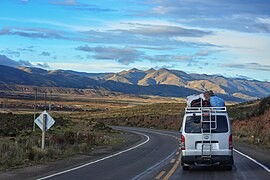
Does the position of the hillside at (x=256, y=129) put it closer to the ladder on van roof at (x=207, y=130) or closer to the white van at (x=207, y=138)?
the white van at (x=207, y=138)

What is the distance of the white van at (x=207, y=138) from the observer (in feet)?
49.1

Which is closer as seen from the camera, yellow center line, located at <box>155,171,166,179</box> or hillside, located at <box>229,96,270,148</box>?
yellow center line, located at <box>155,171,166,179</box>

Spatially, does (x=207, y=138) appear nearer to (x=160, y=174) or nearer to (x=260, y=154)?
(x=160, y=174)

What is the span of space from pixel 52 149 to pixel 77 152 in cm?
225

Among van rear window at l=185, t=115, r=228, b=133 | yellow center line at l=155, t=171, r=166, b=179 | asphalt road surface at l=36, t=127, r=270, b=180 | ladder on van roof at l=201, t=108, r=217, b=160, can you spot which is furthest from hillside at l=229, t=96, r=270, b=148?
yellow center line at l=155, t=171, r=166, b=179

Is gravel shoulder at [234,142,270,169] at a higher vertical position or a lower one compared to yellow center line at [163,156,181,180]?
lower

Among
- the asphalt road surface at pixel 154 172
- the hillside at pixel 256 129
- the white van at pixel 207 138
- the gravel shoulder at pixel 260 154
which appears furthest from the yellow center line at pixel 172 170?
the hillside at pixel 256 129

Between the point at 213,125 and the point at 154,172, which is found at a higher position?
the point at 213,125

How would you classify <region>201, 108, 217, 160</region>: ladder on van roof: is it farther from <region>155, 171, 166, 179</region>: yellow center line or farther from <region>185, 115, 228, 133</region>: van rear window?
<region>155, 171, 166, 179</region>: yellow center line

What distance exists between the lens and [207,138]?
15062 mm

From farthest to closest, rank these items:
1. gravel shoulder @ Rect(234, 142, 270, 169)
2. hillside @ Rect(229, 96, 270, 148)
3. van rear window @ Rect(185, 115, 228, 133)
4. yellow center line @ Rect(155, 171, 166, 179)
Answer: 1. hillside @ Rect(229, 96, 270, 148)
2. gravel shoulder @ Rect(234, 142, 270, 169)
3. van rear window @ Rect(185, 115, 228, 133)
4. yellow center line @ Rect(155, 171, 166, 179)

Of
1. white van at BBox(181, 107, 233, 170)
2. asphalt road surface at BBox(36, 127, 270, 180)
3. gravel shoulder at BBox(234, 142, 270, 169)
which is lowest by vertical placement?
gravel shoulder at BBox(234, 142, 270, 169)

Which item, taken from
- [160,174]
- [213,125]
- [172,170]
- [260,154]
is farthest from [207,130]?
[260,154]

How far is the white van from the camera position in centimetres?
1497
